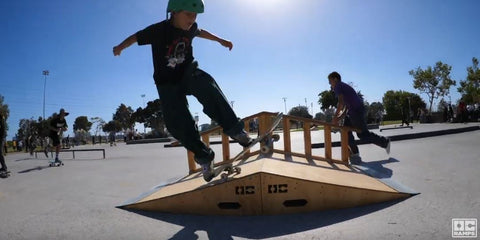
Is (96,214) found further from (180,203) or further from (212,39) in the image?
(212,39)

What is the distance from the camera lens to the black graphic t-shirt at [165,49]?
2.82 m

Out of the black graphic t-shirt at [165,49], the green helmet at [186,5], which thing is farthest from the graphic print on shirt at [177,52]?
the green helmet at [186,5]

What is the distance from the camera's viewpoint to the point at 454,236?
1882mm

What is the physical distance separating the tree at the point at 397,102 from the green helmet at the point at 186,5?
3772 inches

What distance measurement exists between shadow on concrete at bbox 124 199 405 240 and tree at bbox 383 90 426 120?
3761 inches

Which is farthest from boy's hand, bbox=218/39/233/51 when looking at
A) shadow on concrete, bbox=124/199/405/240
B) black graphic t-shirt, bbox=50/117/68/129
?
black graphic t-shirt, bbox=50/117/68/129

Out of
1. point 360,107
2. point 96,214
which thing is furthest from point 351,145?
point 96,214

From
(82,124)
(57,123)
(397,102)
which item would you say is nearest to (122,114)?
(82,124)

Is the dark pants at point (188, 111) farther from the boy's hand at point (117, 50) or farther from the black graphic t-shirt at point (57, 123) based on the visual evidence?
the black graphic t-shirt at point (57, 123)

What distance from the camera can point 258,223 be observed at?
240cm

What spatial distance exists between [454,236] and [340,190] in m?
0.87

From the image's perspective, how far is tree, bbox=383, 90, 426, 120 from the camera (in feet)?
291

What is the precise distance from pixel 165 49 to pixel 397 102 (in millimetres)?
99592

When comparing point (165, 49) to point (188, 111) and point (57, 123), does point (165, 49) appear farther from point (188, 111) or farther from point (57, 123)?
point (57, 123)
